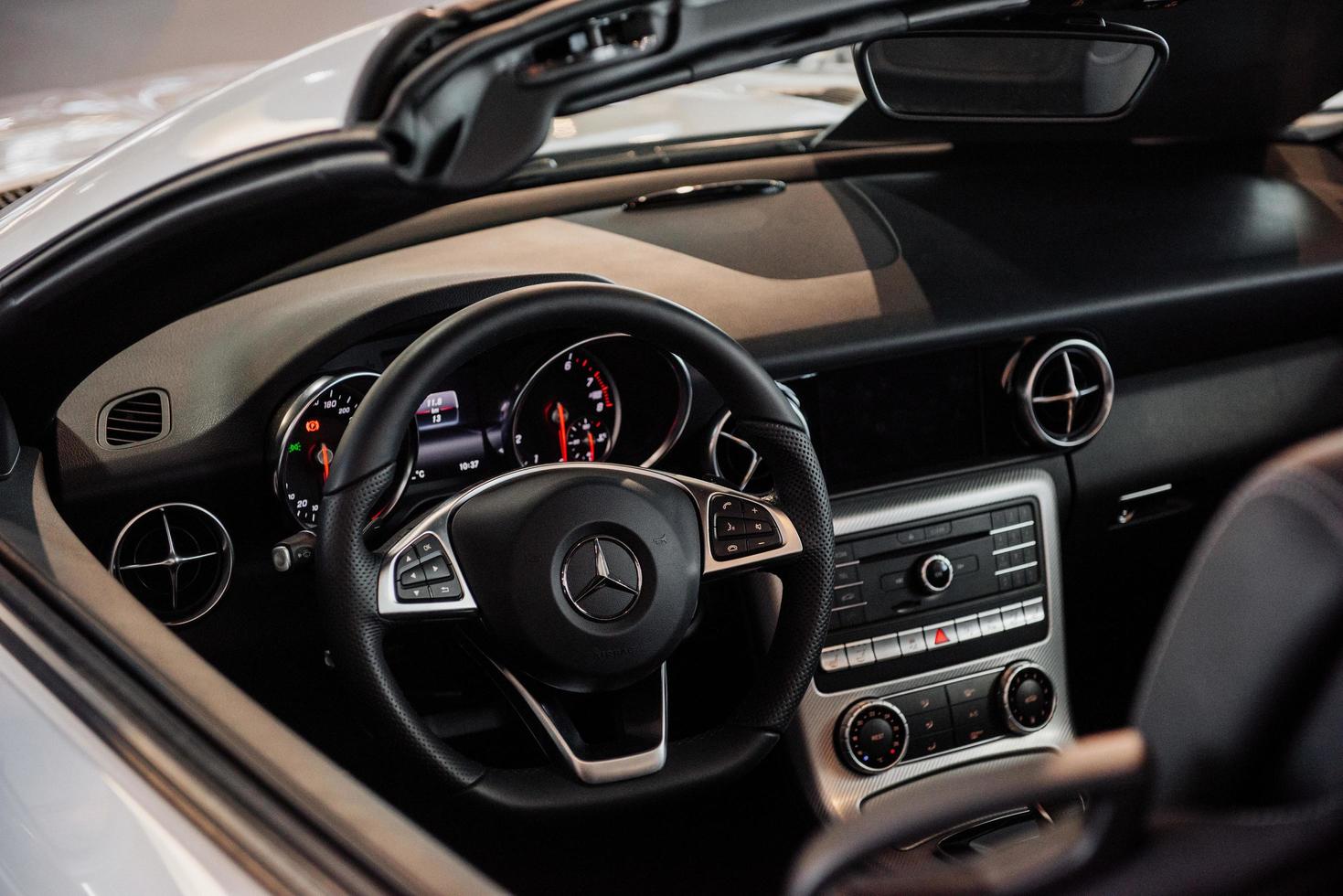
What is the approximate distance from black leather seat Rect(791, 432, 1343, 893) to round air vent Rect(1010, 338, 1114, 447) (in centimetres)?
152

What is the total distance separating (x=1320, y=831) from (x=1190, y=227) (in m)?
1.95

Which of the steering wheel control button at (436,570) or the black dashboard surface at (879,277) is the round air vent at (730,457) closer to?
the black dashboard surface at (879,277)

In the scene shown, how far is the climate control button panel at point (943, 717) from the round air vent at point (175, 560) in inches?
39.9

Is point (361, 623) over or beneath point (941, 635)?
over

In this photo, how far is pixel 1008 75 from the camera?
7.47 ft

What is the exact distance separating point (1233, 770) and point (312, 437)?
1.39 meters

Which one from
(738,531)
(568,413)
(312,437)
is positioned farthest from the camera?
(568,413)

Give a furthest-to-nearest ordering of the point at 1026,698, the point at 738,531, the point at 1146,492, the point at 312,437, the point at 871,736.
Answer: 1. the point at 1146,492
2. the point at 1026,698
3. the point at 871,736
4. the point at 312,437
5. the point at 738,531

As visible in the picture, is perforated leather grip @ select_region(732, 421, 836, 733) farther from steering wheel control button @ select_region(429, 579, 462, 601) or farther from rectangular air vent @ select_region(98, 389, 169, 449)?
rectangular air vent @ select_region(98, 389, 169, 449)

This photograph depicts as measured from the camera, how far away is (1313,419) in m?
2.56

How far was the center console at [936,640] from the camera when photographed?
213 centimetres

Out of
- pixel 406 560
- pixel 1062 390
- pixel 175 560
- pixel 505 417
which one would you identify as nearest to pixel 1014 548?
pixel 1062 390

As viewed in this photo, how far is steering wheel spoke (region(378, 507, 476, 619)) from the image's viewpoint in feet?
5.04

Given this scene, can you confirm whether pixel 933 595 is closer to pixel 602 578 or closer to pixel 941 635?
pixel 941 635
